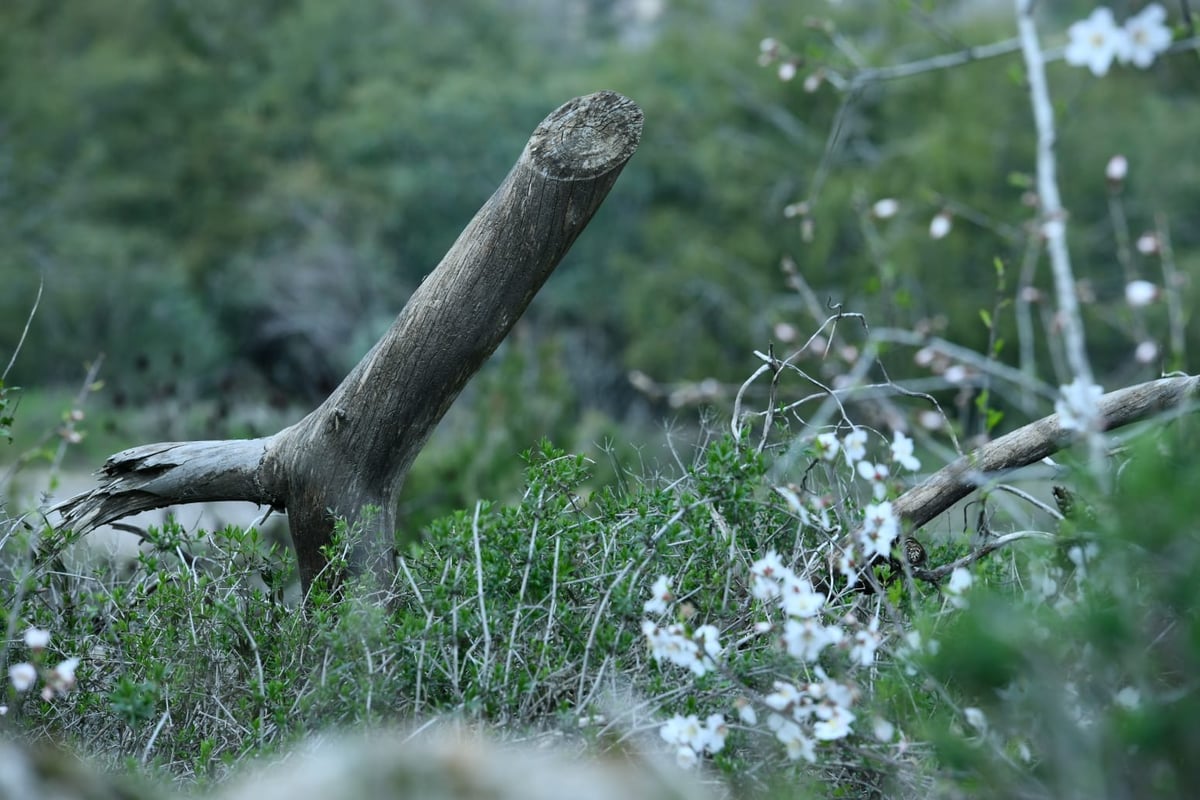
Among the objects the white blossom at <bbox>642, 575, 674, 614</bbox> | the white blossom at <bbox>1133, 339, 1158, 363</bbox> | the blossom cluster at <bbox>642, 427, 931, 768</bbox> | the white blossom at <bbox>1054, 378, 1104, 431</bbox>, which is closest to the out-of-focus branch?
the white blossom at <bbox>1054, 378, 1104, 431</bbox>

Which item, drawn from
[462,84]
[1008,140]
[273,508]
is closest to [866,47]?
[1008,140]

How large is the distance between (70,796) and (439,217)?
83.9 feet

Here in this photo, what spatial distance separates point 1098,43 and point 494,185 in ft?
80.6

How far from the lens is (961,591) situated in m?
2.42

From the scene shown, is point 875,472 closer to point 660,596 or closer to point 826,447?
point 826,447

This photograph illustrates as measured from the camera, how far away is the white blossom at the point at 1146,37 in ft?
7.36

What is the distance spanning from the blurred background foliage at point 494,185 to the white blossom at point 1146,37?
18.4 m

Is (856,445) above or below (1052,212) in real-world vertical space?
below

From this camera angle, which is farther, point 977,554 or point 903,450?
point 977,554

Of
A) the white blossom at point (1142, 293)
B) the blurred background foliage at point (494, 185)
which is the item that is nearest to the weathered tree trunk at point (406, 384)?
the white blossom at point (1142, 293)

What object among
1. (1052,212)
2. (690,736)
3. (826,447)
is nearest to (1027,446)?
(826,447)

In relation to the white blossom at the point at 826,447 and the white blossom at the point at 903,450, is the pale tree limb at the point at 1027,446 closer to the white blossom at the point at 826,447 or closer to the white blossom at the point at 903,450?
the white blossom at the point at 903,450

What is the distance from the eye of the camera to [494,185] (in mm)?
26250

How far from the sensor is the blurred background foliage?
22.8 m
